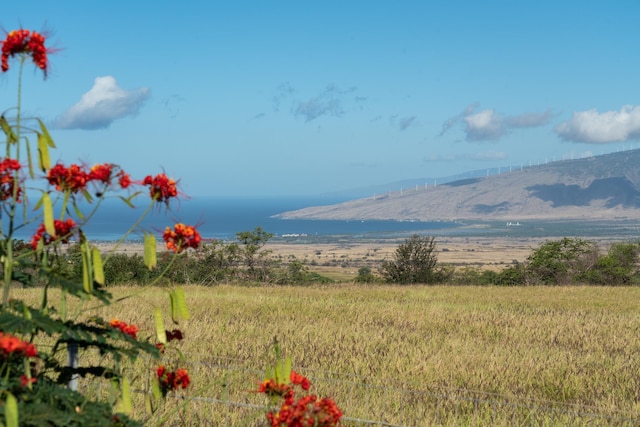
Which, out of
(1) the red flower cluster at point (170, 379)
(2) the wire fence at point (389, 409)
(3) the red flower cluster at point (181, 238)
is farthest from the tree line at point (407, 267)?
(3) the red flower cluster at point (181, 238)

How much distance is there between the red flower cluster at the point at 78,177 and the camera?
8.99ft

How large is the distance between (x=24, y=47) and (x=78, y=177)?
0.58 metres

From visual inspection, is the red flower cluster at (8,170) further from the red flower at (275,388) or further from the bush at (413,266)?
the bush at (413,266)

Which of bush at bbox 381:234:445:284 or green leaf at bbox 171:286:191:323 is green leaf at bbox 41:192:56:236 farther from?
bush at bbox 381:234:445:284

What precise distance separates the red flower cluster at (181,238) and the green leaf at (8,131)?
716 mm

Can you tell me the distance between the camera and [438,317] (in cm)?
1396

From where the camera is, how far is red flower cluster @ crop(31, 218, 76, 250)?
9.27 ft

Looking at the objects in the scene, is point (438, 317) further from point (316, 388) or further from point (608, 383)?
point (316, 388)

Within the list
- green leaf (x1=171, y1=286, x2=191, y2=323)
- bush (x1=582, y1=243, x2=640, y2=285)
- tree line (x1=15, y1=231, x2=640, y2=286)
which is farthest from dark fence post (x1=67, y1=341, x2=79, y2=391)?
bush (x1=582, y1=243, x2=640, y2=285)

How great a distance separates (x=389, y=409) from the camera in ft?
22.0

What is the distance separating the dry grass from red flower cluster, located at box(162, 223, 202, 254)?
1.02 metres

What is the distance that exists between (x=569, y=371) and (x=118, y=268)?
68.6 ft

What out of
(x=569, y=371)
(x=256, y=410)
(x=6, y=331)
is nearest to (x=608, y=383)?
(x=569, y=371)

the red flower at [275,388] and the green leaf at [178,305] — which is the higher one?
the green leaf at [178,305]
